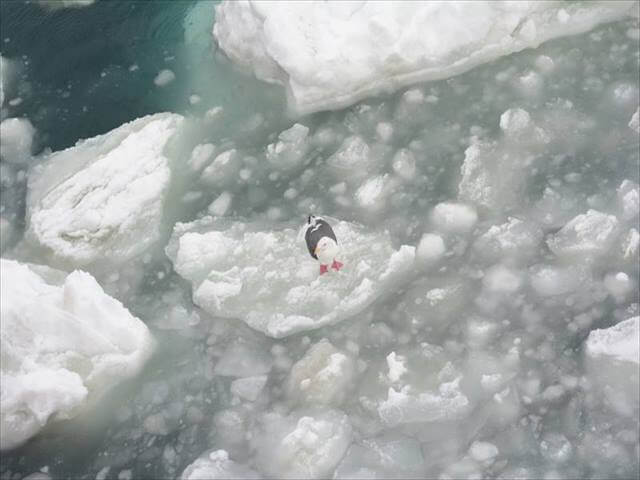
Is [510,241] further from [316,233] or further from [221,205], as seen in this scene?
[221,205]

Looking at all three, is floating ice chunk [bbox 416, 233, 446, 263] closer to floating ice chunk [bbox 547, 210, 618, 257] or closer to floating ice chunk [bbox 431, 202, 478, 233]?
floating ice chunk [bbox 431, 202, 478, 233]

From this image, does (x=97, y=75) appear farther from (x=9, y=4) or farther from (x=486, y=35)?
(x=486, y=35)

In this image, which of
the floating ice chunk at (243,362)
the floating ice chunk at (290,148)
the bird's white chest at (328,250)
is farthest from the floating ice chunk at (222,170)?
the floating ice chunk at (243,362)

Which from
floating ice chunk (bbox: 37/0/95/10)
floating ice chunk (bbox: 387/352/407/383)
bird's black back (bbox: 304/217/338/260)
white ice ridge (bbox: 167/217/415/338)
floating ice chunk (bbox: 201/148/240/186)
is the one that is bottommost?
floating ice chunk (bbox: 387/352/407/383)

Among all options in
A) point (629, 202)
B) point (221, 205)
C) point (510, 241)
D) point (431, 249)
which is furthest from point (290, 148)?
point (629, 202)

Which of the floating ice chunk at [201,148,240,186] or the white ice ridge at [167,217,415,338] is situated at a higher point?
the floating ice chunk at [201,148,240,186]

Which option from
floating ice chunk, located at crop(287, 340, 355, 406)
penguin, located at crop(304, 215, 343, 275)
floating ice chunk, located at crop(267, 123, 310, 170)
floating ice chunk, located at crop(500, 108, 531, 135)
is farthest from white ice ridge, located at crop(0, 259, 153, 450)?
floating ice chunk, located at crop(500, 108, 531, 135)
